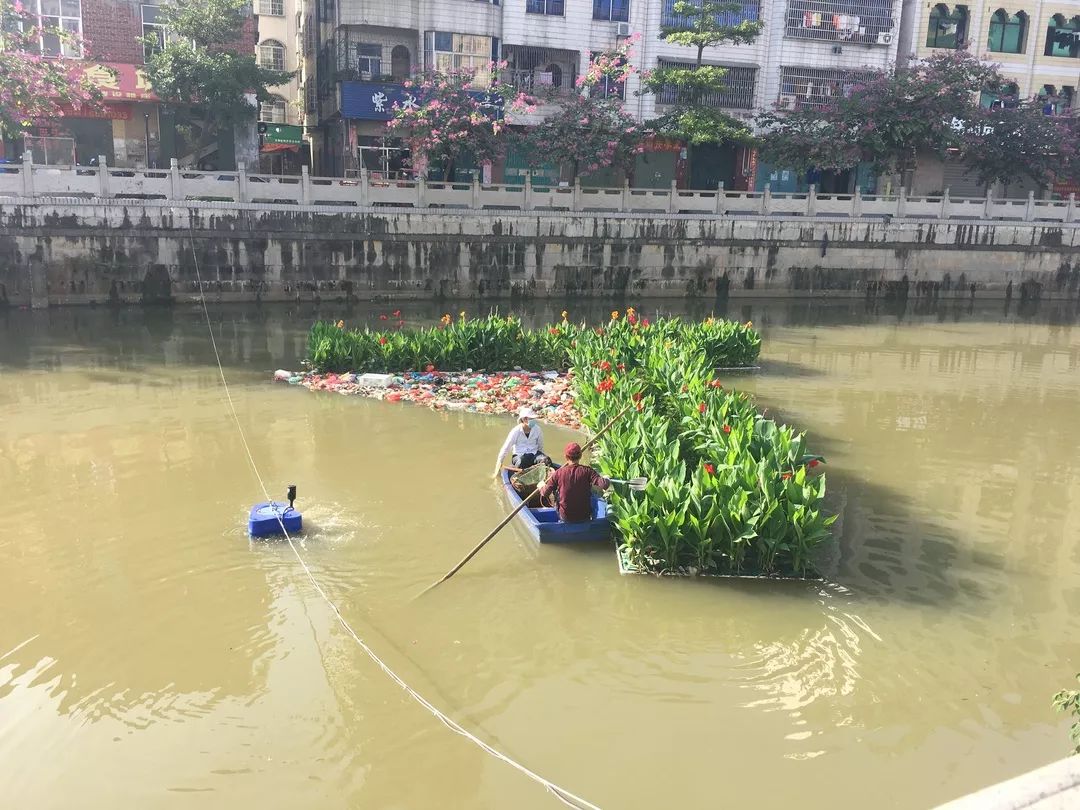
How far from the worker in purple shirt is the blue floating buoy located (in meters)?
2.42

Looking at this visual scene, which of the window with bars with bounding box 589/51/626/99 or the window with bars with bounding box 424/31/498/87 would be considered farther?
the window with bars with bounding box 589/51/626/99

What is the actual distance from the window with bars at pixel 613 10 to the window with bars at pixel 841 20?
241 inches

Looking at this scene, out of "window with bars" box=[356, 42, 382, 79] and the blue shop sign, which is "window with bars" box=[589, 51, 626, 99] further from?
"window with bars" box=[356, 42, 382, 79]

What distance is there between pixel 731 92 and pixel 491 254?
523 inches

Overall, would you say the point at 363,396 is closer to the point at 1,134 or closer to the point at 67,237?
the point at 67,237

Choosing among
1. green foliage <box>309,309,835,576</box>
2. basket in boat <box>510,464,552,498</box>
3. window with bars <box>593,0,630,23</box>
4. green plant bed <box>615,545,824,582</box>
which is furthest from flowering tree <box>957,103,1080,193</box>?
green plant bed <box>615,545,824,582</box>

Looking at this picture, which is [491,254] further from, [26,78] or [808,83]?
[808,83]

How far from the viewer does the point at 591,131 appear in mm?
Result: 28000

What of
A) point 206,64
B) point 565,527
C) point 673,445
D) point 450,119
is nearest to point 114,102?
point 206,64

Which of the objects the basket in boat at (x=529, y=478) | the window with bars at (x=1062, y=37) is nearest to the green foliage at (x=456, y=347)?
the basket in boat at (x=529, y=478)

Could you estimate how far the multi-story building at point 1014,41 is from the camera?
3394 cm

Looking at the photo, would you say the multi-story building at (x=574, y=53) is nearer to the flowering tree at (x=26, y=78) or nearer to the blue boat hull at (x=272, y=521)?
the flowering tree at (x=26, y=78)

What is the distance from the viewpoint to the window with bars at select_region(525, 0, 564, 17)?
3108 cm

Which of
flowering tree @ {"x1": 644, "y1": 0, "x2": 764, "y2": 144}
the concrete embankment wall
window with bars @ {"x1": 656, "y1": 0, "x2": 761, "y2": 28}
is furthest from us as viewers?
window with bars @ {"x1": 656, "y1": 0, "x2": 761, "y2": 28}
